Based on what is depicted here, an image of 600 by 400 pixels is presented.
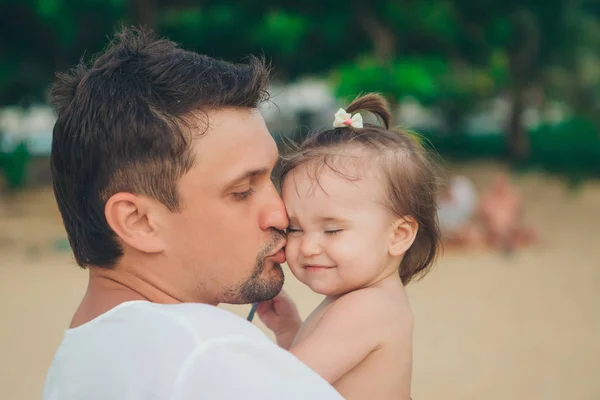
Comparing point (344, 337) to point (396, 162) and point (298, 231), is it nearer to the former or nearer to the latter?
point (298, 231)

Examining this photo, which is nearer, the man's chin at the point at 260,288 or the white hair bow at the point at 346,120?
the man's chin at the point at 260,288

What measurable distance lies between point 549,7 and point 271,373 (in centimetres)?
2037

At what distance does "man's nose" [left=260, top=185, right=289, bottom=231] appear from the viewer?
2027 mm

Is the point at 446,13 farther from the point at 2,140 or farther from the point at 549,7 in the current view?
the point at 2,140

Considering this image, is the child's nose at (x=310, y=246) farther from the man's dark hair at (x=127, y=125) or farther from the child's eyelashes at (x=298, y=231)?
the man's dark hair at (x=127, y=125)

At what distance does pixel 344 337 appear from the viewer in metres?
2.15

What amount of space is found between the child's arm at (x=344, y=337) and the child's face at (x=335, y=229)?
2.9 inches

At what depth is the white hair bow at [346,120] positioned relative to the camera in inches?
99.4

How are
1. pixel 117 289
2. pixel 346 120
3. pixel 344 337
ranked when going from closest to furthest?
pixel 117 289 → pixel 344 337 → pixel 346 120

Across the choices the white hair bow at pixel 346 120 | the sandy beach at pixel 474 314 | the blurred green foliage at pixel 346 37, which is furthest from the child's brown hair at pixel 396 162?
the blurred green foliage at pixel 346 37

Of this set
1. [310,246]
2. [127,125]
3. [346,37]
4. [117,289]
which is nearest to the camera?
[127,125]

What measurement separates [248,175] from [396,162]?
2.30ft

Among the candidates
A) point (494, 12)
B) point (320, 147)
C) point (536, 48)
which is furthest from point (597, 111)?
point (320, 147)

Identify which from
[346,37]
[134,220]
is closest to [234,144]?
[134,220]
